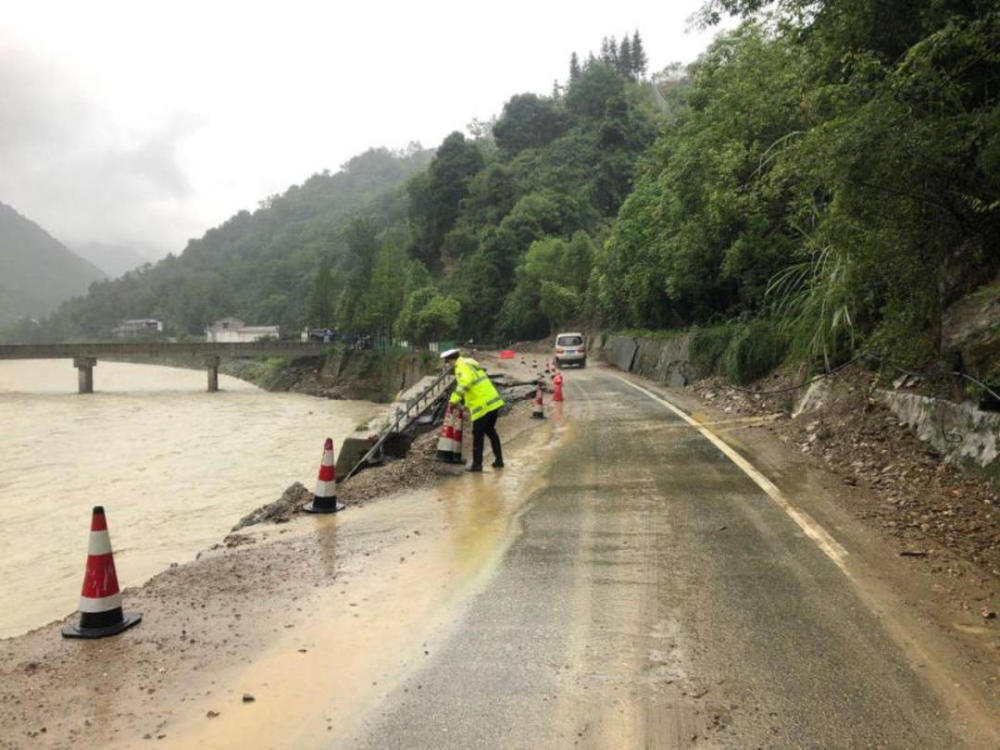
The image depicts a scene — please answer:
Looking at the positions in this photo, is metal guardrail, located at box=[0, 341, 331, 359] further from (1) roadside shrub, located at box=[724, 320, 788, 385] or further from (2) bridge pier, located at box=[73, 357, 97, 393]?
(1) roadside shrub, located at box=[724, 320, 788, 385]

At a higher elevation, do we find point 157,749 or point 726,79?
point 726,79

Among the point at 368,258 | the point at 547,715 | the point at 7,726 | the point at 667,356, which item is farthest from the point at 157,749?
the point at 368,258

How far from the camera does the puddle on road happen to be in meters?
3.50

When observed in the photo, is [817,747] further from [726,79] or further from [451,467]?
[726,79]

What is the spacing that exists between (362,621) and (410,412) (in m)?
10.2

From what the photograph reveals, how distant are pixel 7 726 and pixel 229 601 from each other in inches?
71.6

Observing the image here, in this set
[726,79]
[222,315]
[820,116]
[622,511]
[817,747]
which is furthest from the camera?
[222,315]

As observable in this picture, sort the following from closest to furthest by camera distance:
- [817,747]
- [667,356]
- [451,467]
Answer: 1. [817,747]
2. [451,467]
3. [667,356]

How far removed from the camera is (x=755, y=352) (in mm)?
17141

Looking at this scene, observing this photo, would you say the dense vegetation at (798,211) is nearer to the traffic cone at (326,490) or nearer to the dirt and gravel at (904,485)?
the dirt and gravel at (904,485)

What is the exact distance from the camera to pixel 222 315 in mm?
144000

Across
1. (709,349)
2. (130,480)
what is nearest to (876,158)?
(709,349)

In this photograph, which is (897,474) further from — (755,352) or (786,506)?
(755,352)

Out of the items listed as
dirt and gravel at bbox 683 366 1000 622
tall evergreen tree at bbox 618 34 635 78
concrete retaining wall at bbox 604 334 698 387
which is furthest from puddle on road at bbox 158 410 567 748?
tall evergreen tree at bbox 618 34 635 78
